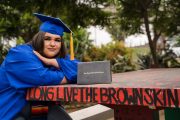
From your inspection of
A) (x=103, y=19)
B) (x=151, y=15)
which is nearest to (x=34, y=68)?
(x=103, y=19)

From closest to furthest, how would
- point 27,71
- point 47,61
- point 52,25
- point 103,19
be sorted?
point 27,71 < point 47,61 < point 52,25 < point 103,19

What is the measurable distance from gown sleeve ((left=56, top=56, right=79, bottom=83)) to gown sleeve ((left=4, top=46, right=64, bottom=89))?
67 mm

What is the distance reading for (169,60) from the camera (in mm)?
11898

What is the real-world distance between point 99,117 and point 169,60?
280 inches

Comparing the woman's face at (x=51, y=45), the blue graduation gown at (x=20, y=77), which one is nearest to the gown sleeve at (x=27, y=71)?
the blue graduation gown at (x=20, y=77)

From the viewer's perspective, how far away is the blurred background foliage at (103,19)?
7452 mm

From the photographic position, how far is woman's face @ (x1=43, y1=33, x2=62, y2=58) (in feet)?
7.75

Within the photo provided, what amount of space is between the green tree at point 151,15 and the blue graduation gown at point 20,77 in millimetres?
6766

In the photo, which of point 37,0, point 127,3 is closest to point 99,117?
point 37,0

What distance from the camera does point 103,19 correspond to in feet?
29.6

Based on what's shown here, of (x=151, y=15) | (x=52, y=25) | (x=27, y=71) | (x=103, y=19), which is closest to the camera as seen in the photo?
(x=27, y=71)

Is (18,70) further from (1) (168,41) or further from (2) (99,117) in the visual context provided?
(1) (168,41)

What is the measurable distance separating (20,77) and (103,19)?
7073 mm

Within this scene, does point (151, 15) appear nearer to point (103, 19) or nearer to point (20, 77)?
point (103, 19)
